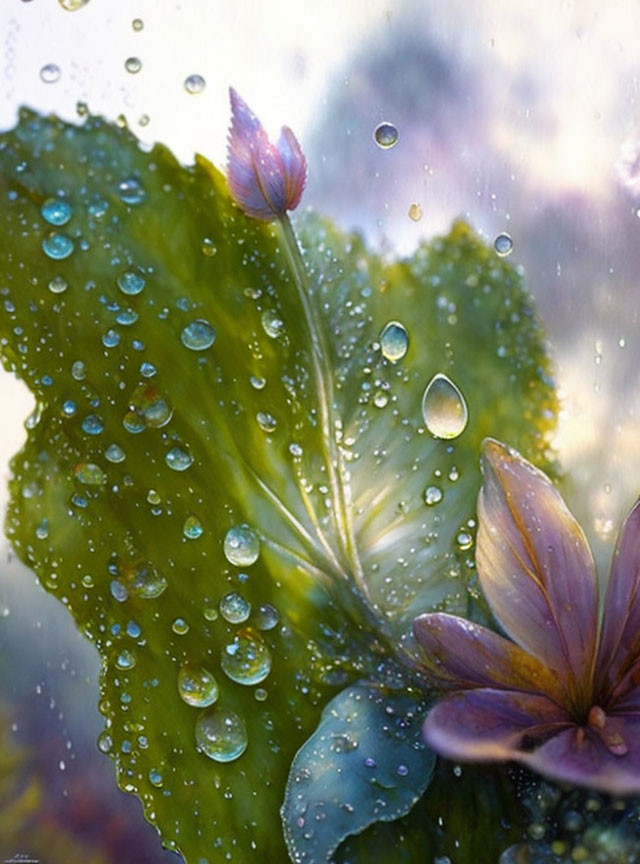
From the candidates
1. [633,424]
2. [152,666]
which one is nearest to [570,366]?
[633,424]

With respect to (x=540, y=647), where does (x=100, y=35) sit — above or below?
above

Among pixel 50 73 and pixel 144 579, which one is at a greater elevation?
pixel 50 73

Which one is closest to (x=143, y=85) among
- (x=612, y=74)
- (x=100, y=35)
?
(x=100, y=35)

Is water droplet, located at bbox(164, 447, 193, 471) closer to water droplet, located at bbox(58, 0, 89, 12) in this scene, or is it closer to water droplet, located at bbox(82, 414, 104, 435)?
water droplet, located at bbox(82, 414, 104, 435)

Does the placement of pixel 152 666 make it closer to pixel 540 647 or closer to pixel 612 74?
pixel 540 647

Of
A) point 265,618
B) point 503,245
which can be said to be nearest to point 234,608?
point 265,618

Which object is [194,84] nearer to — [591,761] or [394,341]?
[394,341]

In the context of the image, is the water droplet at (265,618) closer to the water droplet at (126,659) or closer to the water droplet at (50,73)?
the water droplet at (126,659)
